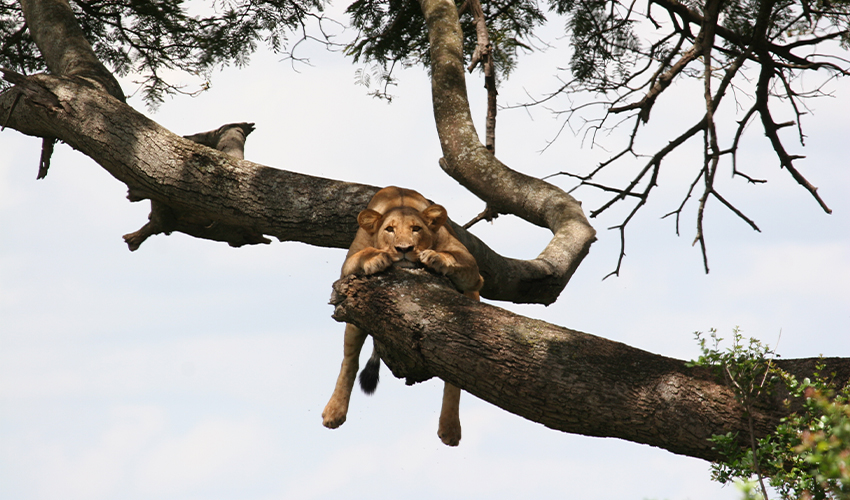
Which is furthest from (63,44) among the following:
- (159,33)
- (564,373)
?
(564,373)

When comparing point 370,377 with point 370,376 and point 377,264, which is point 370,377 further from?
point 377,264

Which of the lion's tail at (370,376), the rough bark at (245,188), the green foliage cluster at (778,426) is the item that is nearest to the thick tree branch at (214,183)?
the rough bark at (245,188)

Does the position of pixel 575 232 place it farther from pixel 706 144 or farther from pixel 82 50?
pixel 82 50

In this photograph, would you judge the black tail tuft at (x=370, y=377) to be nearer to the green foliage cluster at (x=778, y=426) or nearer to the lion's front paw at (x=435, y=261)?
the lion's front paw at (x=435, y=261)

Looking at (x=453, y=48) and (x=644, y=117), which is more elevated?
(x=453, y=48)

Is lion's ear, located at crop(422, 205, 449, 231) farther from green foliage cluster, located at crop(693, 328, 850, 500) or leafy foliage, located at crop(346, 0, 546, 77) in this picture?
leafy foliage, located at crop(346, 0, 546, 77)

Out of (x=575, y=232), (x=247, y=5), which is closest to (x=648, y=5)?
(x=575, y=232)

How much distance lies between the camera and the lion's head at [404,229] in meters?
4.44

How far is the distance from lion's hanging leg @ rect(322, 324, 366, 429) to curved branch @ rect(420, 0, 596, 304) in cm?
132

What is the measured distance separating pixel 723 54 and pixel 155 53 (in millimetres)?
6624

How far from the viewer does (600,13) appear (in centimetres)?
805

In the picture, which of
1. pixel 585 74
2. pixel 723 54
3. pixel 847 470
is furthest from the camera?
pixel 585 74

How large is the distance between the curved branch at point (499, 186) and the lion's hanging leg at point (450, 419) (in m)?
1.33

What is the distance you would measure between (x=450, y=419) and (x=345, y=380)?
812 millimetres
